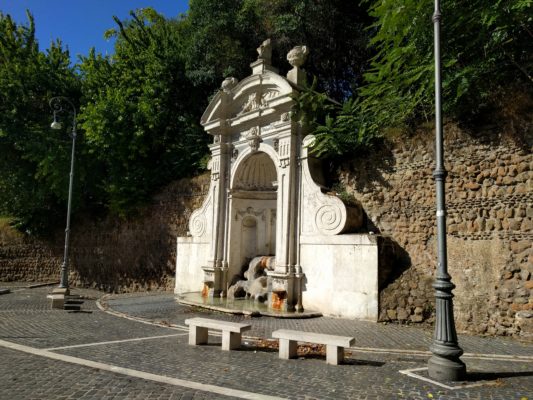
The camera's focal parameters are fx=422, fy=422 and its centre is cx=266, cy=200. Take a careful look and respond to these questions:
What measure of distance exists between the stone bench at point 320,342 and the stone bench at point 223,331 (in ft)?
2.65

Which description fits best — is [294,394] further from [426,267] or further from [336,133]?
[336,133]

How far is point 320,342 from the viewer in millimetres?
6484

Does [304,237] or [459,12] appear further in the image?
[304,237]

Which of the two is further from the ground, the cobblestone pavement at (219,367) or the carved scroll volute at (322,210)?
the carved scroll volute at (322,210)

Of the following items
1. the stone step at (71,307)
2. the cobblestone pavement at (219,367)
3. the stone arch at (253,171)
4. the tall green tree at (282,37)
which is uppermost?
the tall green tree at (282,37)

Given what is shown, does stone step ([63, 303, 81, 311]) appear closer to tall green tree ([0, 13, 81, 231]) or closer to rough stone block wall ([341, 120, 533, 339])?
rough stone block wall ([341, 120, 533, 339])

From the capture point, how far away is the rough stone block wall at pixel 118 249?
18.6 metres

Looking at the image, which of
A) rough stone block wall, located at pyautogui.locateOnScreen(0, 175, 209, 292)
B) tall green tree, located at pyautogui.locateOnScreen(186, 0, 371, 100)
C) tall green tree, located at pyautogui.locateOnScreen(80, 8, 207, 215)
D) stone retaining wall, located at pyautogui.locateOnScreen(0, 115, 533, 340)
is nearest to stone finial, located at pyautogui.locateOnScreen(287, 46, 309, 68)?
stone retaining wall, located at pyautogui.locateOnScreen(0, 115, 533, 340)

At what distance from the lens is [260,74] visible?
13.8 meters

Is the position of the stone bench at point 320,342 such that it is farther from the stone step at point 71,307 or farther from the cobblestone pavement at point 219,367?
the stone step at point 71,307

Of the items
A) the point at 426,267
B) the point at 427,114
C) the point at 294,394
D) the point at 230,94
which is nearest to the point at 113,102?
the point at 230,94

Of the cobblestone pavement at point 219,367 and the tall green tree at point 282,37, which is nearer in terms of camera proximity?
the cobblestone pavement at point 219,367

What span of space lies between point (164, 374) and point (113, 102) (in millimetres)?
16121

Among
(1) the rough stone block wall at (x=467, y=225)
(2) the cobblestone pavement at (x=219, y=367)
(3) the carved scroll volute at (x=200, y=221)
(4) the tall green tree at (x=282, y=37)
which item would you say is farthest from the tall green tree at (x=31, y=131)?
(1) the rough stone block wall at (x=467, y=225)
